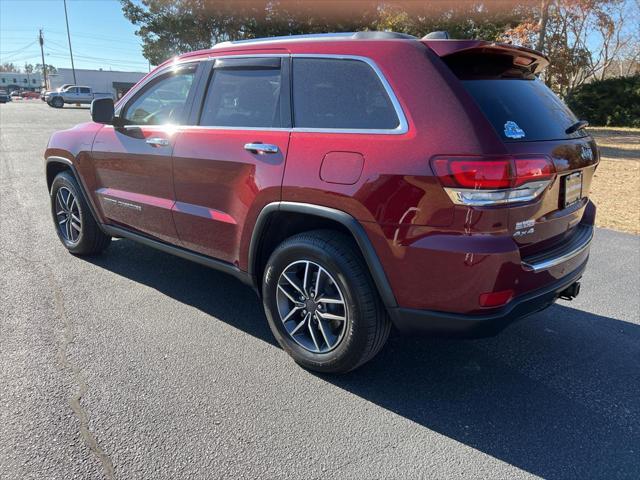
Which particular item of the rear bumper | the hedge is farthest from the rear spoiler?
the hedge

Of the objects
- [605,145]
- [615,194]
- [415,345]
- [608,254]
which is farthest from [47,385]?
[605,145]

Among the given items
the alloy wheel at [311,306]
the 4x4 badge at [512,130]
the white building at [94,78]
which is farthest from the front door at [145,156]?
the white building at [94,78]

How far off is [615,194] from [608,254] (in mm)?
4121

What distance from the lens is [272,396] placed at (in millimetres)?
2795

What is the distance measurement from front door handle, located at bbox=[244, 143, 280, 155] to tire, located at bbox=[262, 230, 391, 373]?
21.2 inches

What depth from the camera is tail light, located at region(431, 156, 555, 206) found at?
2277 mm

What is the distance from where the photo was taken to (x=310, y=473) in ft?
7.37

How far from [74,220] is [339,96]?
334 centimetres

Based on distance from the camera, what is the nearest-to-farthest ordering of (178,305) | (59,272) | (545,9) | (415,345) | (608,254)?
(415,345), (178,305), (59,272), (608,254), (545,9)

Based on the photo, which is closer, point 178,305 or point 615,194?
point 178,305

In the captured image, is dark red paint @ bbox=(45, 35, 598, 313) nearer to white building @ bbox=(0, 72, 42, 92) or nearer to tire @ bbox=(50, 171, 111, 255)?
tire @ bbox=(50, 171, 111, 255)

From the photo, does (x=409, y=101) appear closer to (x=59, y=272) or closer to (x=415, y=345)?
(x=415, y=345)

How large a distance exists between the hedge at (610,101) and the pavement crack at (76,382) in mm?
27810

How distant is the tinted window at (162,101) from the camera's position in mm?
3709
